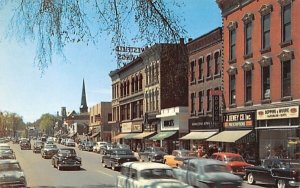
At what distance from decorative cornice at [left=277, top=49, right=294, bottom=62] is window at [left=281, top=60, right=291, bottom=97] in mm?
290

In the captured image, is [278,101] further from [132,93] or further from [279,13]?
[132,93]

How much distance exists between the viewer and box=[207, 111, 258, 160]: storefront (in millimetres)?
37531

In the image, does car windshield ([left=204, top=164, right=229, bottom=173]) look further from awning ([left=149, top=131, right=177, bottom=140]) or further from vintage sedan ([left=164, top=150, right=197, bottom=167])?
awning ([left=149, top=131, right=177, bottom=140])

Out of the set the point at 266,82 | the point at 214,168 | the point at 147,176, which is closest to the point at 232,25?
the point at 266,82

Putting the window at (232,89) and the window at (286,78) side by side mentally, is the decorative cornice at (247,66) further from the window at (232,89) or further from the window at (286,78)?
the window at (286,78)

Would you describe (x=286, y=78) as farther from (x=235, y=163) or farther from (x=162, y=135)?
(x=162, y=135)

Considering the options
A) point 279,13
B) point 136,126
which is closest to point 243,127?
point 279,13

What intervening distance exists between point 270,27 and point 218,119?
1115 cm

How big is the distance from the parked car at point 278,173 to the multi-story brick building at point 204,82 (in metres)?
17.7

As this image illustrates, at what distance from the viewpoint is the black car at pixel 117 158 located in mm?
37344

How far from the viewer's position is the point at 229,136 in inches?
1566

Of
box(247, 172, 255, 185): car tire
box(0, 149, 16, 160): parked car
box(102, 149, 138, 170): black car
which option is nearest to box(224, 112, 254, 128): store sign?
box(102, 149, 138, 170): black car

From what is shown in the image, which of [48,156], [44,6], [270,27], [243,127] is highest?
[270,27]

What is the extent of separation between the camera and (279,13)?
34.3m
